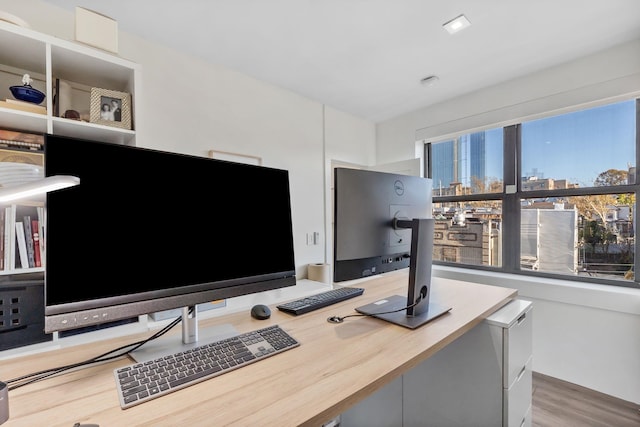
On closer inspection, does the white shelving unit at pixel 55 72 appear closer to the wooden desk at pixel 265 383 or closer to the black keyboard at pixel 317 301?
the wooden desk at pixel 265 383

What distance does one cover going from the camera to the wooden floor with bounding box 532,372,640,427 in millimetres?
1815

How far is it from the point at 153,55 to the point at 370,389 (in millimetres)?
2498

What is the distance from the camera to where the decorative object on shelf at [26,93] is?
4.75ft

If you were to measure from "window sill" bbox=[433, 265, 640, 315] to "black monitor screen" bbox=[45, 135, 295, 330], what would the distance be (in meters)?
2.38

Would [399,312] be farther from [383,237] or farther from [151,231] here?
[151,231]

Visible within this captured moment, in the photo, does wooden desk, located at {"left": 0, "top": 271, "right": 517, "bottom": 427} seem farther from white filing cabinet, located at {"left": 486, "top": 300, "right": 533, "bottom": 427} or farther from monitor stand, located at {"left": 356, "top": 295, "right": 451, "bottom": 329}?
white filing cabinet, located at {"left": 486, "top": 300, "right": 533, "bottom": 427}

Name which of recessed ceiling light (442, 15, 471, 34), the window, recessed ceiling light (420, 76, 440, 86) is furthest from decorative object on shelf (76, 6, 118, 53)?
the window

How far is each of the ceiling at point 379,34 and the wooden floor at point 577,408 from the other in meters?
2.56

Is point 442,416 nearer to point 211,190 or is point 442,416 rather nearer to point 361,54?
point 211,190

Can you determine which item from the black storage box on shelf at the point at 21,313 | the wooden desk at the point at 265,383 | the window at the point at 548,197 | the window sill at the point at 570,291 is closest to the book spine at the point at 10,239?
the black storage box on shelf at the point at 21,313

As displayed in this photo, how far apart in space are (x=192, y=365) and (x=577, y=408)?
260cm

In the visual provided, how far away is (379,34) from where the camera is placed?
201cm

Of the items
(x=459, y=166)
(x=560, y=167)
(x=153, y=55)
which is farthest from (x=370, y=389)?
(x=459, y=166)

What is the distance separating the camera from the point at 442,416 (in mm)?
1343
